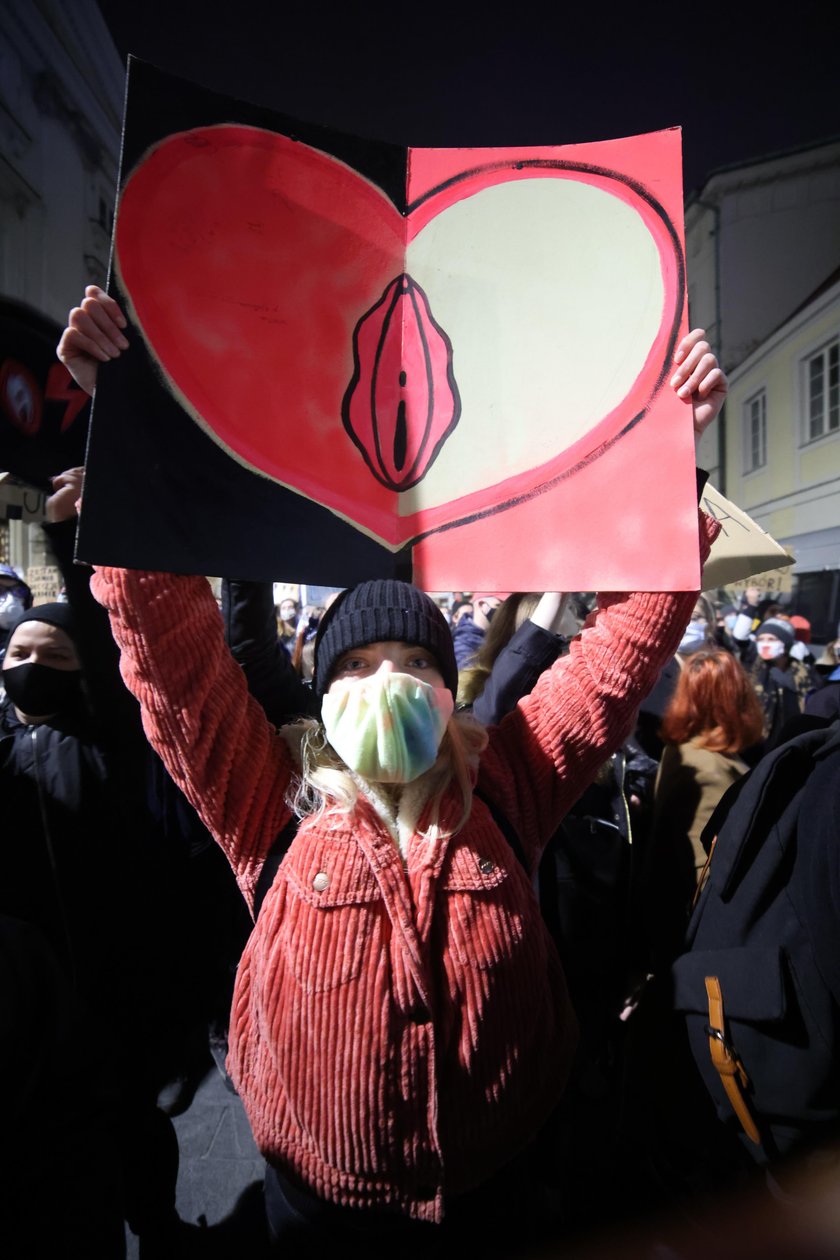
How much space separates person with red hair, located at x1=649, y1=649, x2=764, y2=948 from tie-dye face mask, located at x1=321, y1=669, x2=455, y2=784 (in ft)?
4.06

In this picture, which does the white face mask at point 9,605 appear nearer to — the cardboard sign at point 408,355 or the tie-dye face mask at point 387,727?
the cardboard sign at point 408,355

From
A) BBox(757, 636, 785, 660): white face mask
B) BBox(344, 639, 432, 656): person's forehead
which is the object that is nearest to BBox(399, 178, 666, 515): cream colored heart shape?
BBox(344, 639, 432, 656): person's forehead

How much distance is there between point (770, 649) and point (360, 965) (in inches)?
199

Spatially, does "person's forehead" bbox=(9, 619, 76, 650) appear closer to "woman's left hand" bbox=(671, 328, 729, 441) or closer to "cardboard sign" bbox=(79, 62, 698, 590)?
"cardboard sign" bbox=(79, 62, 698, 590)

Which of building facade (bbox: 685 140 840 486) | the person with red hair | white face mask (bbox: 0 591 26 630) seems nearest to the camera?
the person with red hair

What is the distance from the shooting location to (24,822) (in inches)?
71.9

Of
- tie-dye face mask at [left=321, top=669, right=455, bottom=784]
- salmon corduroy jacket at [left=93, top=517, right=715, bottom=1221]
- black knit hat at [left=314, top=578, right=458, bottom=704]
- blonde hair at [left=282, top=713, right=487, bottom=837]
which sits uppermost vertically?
black knit hat at [left=314, top=578, right=458, bottom=704]

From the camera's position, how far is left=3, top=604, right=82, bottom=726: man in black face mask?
6.29 ft

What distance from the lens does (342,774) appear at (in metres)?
1.27

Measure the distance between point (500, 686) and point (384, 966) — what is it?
2.86 ft

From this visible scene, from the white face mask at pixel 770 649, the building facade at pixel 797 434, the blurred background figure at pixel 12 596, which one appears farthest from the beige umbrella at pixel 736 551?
the building facade at pixel 797 434

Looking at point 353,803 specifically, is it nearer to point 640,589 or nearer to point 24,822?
point 640,589

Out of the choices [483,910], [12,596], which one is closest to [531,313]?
[483,910]

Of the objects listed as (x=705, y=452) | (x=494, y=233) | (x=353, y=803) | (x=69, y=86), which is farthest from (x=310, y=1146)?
(x=705, y=452)
